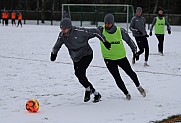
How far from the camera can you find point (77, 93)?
8.67m

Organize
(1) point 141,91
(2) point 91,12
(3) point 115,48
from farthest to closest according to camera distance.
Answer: (2) point 91,12 → (1) point 141,91 → (3) point 115,48

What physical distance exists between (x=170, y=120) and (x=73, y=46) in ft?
7.29

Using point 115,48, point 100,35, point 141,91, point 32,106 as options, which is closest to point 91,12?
point 141,91

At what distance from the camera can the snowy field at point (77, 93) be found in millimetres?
6703

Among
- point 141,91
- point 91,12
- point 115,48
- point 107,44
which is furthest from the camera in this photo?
point 91,12

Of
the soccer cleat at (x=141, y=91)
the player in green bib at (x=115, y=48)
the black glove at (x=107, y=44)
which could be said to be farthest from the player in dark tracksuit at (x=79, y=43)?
the soccer cleat at (x=141, y=91)

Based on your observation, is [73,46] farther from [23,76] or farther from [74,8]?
[74,8]

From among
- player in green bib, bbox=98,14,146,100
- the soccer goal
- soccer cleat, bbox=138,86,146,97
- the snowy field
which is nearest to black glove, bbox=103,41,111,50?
player in green bib, bbox=98,14,146,100

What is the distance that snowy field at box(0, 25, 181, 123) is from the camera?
670cm

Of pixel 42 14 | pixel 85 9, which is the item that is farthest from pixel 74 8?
pixel 42 14

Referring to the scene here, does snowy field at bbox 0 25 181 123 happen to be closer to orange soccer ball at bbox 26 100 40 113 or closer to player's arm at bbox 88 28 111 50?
orange soccer ball at bbox 26 100 40 113

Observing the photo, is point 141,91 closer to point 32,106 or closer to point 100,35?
point 100,35

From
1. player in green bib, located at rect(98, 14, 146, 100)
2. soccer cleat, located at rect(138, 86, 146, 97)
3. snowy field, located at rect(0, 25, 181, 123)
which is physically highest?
player in green bib, located at rect(98, 14, 146, 100)

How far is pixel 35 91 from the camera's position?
8.76 m
